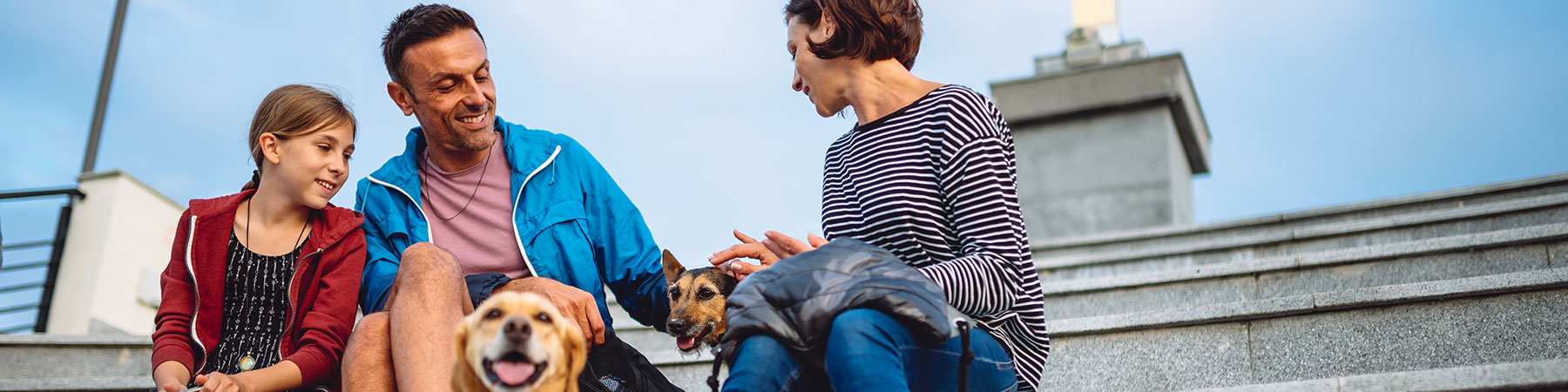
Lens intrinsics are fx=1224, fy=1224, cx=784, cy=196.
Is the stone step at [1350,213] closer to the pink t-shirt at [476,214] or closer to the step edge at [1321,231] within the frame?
the step edge at [1321,231]

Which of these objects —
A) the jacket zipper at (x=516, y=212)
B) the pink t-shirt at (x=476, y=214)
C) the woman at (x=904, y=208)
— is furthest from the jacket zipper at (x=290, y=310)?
the woman at (x=904, y=208)

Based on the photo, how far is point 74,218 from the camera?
6.79m

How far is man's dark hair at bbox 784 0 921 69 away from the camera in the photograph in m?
2.76

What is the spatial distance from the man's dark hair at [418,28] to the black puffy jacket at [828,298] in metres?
1.45

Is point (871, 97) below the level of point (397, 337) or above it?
above

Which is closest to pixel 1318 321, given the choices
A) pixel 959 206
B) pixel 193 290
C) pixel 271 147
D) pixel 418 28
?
pixel 959 206

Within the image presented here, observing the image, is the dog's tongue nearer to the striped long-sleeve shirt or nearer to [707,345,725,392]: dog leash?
[707,345,725,392]: dog leash

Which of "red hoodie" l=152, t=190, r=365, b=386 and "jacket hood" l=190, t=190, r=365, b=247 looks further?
"jacket hood" l=190, t=190, r=365, b=247

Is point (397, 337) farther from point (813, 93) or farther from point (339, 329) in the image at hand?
point (813, 93)

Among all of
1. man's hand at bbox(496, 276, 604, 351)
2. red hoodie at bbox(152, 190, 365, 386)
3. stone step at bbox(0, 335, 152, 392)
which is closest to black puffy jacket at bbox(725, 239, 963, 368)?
man's hand at bbox(496, 276, 604, 351)

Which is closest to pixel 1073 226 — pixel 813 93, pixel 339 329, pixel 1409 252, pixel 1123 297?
pixel 1123 297

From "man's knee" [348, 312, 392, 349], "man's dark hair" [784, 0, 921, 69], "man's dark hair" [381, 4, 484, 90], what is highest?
"man's dark hair" [381, 4, 484, 90]

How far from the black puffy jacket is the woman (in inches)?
1.1

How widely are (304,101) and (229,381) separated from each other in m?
0.79
